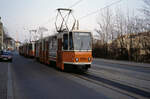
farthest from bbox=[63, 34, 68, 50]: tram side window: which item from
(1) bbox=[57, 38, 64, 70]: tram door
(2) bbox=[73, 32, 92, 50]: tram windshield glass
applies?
(1) bbox=[57, 38, 64, 70]: tram door

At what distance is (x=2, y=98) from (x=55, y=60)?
11109mm

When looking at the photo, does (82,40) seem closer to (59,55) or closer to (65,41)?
(65,41)

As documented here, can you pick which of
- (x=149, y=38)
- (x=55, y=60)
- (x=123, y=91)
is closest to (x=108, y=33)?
(x=149, y=38)

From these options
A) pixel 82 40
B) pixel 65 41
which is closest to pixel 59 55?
pixel 65 41

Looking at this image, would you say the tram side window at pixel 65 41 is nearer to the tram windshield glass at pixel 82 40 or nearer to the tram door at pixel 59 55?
the tram windshield glass at pixel 82 40

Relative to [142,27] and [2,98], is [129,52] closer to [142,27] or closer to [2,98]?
[142,27]

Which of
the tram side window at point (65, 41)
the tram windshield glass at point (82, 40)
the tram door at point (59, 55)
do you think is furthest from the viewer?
the tram door at point (59, 55)

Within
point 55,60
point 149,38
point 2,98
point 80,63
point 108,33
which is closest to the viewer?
point 2,98

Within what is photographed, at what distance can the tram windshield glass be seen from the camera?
16438 millimetres

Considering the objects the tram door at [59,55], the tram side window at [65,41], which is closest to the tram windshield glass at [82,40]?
the tram side window at [65,41]

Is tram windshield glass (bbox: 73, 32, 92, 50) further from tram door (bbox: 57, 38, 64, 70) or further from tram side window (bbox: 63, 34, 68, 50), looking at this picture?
tram door (bbox: 57, 38, 64, 70)

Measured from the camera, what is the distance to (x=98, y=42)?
52.1 meters

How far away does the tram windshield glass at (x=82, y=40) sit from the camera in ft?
53.9

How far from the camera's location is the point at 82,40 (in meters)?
16.7
